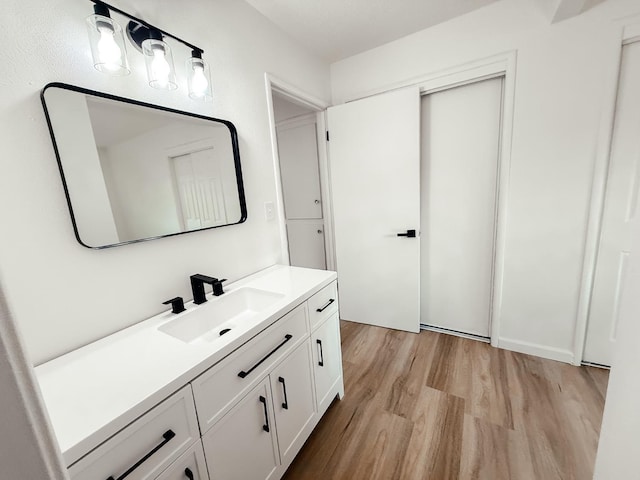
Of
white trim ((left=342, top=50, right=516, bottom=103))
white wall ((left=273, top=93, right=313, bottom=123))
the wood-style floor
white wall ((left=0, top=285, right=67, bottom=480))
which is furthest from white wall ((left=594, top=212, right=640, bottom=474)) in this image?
white wall ((left=273, top=93, right=313, bottom=123))

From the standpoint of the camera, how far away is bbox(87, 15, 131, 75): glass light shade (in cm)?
90

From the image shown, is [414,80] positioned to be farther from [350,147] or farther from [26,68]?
[26,68]

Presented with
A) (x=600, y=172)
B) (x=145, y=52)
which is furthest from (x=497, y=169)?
(x=145, y=52)

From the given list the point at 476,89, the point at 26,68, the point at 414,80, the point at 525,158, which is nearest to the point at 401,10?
the point at 414,80

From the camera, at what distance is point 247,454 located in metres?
0.98

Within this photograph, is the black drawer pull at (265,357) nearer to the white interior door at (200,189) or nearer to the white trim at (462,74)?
the white interior door at (200,189)

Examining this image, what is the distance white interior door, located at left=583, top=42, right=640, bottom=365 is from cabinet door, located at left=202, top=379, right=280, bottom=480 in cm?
210

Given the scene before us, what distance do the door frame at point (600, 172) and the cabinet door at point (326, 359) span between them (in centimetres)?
161

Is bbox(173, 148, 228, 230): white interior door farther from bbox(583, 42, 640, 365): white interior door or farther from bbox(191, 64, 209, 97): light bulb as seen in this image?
bbox(583, 42, 640, 365): white interior door

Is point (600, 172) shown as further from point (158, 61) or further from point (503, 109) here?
point (158, 61)

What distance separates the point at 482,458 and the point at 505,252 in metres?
1.26

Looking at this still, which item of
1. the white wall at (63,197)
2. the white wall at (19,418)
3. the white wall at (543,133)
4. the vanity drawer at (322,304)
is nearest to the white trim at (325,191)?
the white wall at (543,133)

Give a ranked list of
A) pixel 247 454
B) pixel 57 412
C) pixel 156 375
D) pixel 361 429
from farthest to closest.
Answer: pixel 361 429, pixel 247 454, pixel 156 375, pixel 57 412

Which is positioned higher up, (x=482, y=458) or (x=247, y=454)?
(x=247, y=454)
